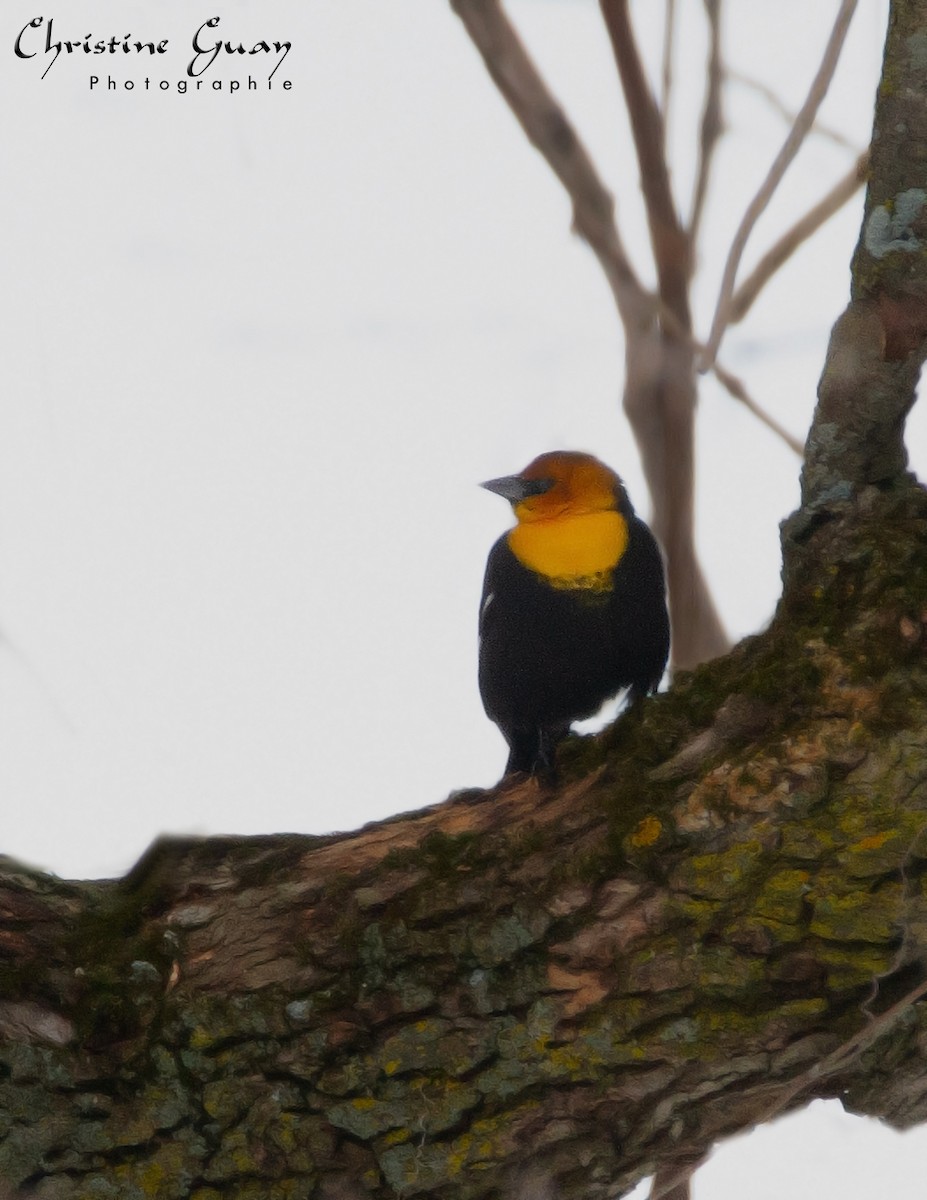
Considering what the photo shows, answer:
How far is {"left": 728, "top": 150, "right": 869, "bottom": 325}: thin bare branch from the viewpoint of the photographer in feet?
9.52

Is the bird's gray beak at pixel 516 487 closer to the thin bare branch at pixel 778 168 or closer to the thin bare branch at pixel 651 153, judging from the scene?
the thin bare branch at pixel 651 153

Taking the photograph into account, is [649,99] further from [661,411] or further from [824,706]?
[824,706]

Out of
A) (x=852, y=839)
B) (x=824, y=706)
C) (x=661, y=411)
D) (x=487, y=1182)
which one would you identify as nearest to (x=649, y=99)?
(x=661, y=411)

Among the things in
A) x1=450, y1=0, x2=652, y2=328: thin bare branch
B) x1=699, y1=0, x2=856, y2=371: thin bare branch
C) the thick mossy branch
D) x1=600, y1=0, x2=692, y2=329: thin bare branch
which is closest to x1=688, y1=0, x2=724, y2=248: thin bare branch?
x1=600, y1=0, x2=692, y2=329: thin bare branch

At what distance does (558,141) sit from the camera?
2.90 metres

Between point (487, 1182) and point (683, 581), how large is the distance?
151 cm

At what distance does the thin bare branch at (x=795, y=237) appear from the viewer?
290 cm

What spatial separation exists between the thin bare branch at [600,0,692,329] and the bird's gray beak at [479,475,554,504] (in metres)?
0.55

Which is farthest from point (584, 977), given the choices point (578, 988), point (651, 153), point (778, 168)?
point (651, 153)

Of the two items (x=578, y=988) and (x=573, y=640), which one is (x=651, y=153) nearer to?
(x=573, y=640)

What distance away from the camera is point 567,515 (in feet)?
10.4

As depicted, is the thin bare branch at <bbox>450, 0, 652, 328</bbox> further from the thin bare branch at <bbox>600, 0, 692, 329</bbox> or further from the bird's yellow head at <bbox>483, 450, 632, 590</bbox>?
the bird's yellow head at <bbox>483, 450, 632, 590</bbox>

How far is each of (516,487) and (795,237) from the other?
896 mm

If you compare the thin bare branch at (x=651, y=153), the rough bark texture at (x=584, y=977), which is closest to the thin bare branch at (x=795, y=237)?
the thin bare branch at (x=651, y=153)
